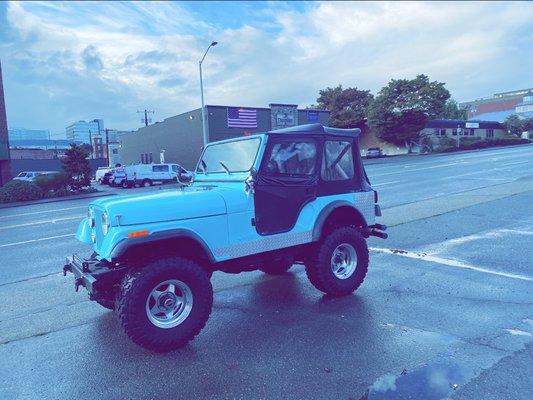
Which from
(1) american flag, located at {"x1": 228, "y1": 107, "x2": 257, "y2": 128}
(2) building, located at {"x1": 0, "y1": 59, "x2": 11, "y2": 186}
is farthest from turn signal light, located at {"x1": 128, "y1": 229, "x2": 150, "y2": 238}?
(1) american flag, located at {"x1": 228, "y1": 107, "x2": 257, "y2": 128}

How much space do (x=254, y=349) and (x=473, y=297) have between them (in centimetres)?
286

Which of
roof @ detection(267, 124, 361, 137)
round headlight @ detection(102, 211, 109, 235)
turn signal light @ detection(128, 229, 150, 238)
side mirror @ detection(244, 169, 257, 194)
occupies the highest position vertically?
roof @ detection(267, 124, 361, 137)

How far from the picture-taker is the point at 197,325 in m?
4.09

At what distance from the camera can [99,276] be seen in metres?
3.87

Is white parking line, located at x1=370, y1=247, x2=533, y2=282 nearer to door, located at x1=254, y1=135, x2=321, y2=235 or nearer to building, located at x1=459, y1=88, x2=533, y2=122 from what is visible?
door, located at x1=254, y1=135, x2=321, y2=235

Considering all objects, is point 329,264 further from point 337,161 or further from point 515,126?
point 515,126

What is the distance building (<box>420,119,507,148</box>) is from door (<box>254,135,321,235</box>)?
177ft

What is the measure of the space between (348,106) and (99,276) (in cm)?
5687

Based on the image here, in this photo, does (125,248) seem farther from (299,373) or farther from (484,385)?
(484,385)

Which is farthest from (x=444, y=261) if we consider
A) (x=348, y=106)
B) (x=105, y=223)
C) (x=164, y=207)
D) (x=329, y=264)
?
(x=348, y=106)

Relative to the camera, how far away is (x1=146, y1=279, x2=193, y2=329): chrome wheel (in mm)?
3967

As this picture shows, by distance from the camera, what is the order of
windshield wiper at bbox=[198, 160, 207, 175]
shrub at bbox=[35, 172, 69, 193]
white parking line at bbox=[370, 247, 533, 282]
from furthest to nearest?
shrub at bbox=[35, 172, 69, 193], white parking line at bbox=[370, 247, 533, 282], windshield wiper at bbox=[198, 160, 207, 175]

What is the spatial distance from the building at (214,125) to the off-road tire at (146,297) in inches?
1322

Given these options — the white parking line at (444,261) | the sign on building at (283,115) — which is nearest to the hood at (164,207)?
the white parking line at (444,261)
